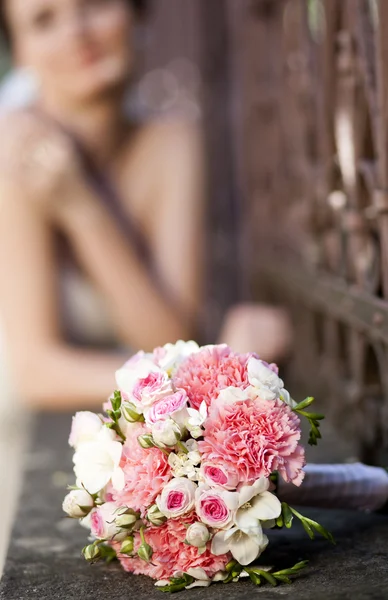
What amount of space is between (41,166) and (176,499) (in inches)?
54.0

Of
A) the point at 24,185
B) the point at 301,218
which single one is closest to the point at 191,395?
the point at 301,218

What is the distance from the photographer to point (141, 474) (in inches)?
41.8

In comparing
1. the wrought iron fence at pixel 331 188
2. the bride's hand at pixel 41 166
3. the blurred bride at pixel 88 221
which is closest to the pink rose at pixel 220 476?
the wrought iron fence at pixel 331 188

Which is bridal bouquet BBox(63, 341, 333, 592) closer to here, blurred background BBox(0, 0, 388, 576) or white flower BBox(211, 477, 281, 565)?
white flower BBox(211, 477, 281, 565)

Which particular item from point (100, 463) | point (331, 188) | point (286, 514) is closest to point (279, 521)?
point (286, 514)

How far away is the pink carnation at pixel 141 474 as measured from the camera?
3.45 feet

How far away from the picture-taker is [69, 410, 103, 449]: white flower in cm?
114

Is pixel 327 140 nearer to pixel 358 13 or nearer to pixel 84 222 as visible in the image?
pixel 358 13

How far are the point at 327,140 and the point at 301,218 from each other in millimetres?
332

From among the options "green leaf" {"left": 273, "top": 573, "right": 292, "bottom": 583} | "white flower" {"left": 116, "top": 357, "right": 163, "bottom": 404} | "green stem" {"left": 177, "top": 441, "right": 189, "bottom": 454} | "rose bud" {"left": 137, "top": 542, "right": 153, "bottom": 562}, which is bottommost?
"green leaf" {"left": 273, "top": 573, "right": 292, "bottom": 583}

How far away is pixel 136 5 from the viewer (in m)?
2.36

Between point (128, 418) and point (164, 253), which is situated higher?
point (164, 253)

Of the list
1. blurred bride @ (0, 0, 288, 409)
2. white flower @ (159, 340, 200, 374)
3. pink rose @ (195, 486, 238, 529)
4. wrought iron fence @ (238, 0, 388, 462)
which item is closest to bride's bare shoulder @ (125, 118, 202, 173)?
blurred bride @ (0, 0, 288, 409)

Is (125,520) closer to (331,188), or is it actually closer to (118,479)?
(118,479)
